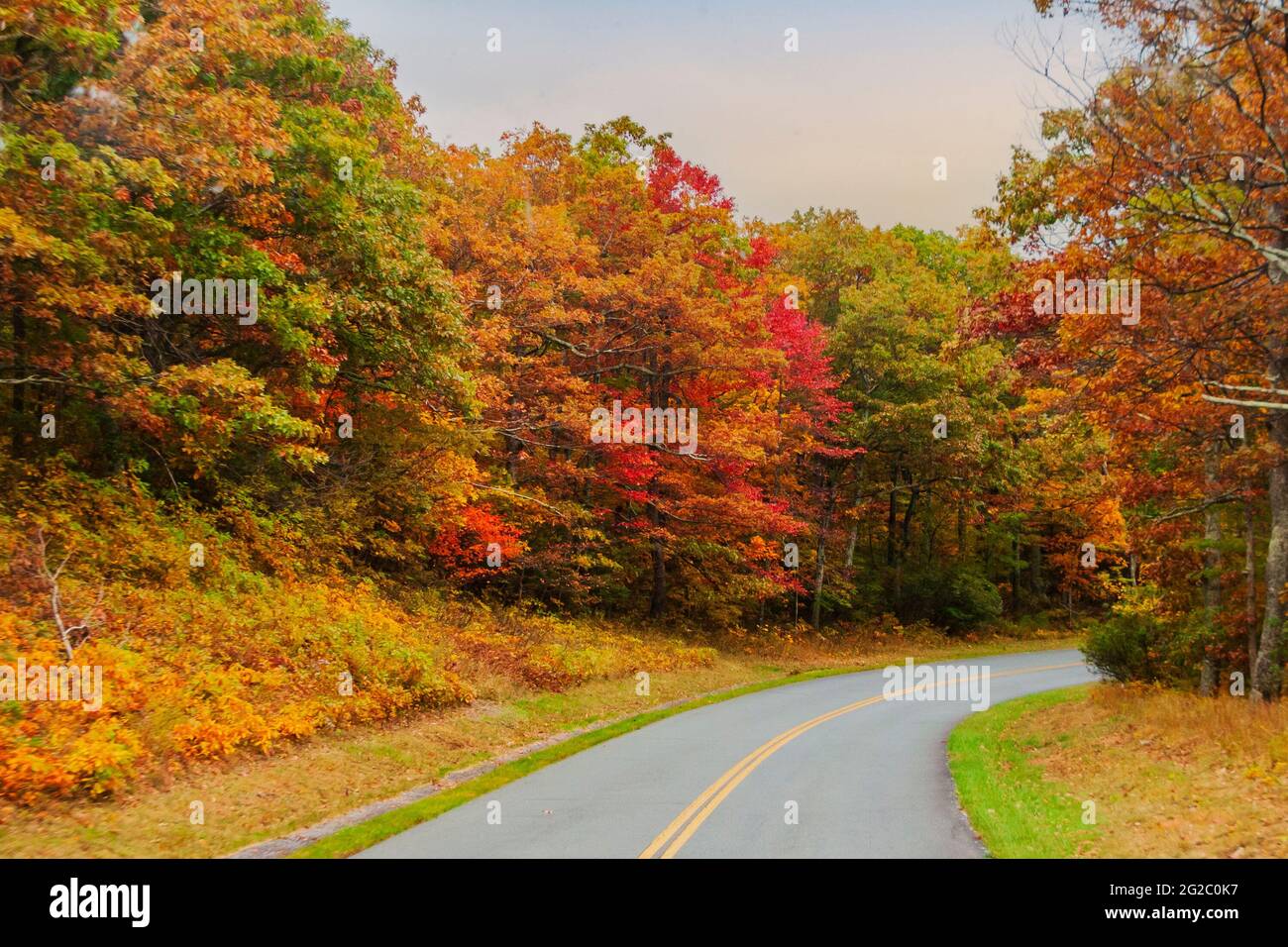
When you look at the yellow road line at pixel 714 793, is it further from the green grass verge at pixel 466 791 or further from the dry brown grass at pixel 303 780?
the dry brown grass at pixel 303 780

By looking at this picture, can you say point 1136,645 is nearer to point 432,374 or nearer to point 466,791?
point 466,791

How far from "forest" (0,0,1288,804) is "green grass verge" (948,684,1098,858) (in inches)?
153

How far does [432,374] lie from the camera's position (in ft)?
60.4

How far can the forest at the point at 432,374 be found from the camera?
35.4 feet

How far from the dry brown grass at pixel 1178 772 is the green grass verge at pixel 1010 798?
25cm

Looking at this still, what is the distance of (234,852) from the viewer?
823 cm

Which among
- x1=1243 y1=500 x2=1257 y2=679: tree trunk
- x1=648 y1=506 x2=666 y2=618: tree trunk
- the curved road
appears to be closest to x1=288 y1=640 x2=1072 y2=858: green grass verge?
the curved road

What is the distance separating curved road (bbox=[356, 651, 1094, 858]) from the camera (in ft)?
27.8

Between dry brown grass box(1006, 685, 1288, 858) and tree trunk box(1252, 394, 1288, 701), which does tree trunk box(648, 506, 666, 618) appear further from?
tree trunk box(1252, 394, 1288, 701)

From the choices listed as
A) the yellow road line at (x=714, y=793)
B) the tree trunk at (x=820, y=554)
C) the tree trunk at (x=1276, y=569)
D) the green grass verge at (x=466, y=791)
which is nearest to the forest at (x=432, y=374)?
the tree trunk at (x=1276, y=569)

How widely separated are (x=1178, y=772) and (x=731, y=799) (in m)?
5.93

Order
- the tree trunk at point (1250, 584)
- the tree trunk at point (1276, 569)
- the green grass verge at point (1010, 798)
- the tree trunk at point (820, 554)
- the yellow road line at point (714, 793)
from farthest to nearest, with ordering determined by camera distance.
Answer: the tree trunk at point (820, 554), the tree trunk at point (1250, 584), the tree trunk at point (1276, 569), the green grass verge at point (1010, 798), the yellow road line at point (714, 793)

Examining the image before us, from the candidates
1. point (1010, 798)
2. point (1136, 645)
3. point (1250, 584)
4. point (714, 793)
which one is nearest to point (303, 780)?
point (714, 793)

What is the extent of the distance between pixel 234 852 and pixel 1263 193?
50.9 feet
